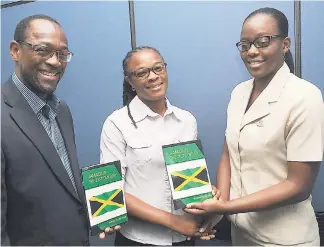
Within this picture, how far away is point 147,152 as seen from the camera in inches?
62.4

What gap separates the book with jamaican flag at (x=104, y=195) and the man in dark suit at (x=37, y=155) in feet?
0.18

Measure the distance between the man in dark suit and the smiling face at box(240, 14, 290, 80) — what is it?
28.8 inches

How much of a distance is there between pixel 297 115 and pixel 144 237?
0.84m

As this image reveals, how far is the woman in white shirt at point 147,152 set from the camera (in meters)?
1.56

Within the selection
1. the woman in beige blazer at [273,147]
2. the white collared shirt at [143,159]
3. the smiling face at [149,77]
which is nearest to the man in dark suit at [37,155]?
the white collared shirt at [143,159]

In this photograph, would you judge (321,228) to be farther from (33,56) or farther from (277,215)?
(33,56)

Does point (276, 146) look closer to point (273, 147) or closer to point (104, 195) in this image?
point (273, 147)

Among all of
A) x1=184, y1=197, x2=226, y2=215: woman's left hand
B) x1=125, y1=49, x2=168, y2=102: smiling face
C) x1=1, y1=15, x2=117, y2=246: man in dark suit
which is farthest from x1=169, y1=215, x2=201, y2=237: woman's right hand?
x1=125, y1=49, x2=168, y2=102: smiling face

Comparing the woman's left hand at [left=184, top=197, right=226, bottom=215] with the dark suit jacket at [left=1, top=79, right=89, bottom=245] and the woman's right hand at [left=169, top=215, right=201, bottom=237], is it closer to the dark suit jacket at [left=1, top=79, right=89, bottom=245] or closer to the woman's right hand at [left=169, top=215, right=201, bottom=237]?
the woman's right hand at [left=169, top=215, right=201, bottom=237]

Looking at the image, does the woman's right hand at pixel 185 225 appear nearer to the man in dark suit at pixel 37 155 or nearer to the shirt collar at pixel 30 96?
A: the man in dark suit at pixel 37 155

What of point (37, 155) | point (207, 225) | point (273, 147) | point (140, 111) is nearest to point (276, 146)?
point (273, 147)

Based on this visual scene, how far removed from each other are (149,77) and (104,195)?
56cm

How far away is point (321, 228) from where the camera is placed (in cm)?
192

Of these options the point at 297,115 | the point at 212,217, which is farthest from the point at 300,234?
the point at 297,115
